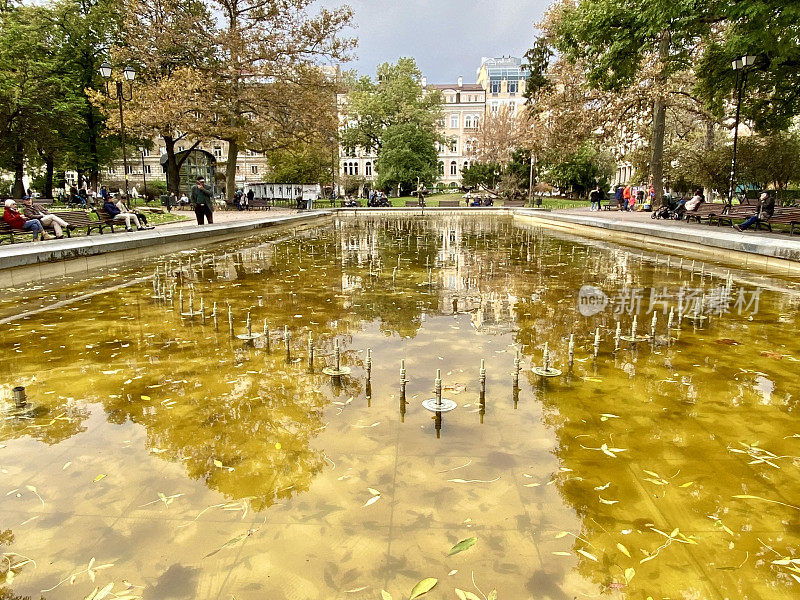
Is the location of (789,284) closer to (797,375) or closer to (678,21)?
(797,375)

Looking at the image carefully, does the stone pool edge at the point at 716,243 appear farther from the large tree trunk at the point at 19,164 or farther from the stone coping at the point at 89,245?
the large tree trunk at the point at 19,164

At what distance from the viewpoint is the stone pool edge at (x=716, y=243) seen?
10.8m

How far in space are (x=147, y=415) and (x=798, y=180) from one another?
3909 cm

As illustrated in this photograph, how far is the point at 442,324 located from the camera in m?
6.51

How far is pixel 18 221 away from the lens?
12695 mm

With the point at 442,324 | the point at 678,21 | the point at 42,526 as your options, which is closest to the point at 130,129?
the point at 678,21

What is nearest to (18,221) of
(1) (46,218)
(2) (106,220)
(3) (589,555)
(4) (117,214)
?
(1) (46,218)

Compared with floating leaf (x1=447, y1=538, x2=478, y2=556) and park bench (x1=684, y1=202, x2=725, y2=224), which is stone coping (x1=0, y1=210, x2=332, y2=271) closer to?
floating leaf (x1=447, y1=538, x2=478, y2=556)

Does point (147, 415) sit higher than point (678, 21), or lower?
lower

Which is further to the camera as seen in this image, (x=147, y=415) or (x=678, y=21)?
(x=678, y=21)

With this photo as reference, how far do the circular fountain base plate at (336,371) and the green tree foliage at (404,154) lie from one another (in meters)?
52.1

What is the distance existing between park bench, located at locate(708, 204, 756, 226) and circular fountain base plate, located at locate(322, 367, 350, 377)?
16.6 meters

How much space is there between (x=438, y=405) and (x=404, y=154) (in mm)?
53210

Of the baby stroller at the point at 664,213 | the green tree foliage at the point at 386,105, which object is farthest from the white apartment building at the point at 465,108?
the baby stroller at the point at 664,213
